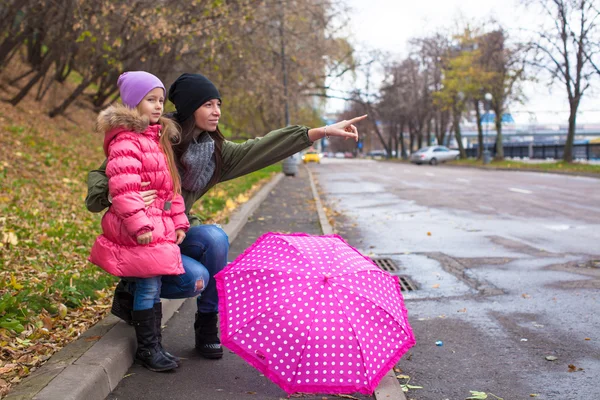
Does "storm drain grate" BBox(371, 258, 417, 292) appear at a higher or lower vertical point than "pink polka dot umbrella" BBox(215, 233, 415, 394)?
lower

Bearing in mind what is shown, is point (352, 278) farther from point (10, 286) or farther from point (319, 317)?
point (10, 286)

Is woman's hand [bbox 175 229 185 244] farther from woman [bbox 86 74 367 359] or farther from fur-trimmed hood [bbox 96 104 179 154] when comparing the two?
fur-trimmed hood [bbox 96 104 179 154]

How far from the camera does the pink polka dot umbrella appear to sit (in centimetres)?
306

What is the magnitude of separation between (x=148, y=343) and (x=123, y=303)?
0.30 meters

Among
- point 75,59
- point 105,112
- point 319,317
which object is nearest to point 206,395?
point 319,317

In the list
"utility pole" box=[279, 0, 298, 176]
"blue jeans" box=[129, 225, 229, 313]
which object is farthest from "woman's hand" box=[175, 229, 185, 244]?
"utility pole" box=[279, 0, 298, 176]

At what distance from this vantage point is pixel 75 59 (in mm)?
22109

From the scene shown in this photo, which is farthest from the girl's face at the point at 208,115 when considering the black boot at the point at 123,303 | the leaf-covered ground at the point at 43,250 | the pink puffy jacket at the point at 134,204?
the leaf-covered ground at the point at 43,250

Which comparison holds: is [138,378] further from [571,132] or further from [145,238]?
[571,132]

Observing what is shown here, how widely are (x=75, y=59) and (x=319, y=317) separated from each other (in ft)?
69.4

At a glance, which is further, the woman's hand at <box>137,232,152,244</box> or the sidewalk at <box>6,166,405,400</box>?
the woman's hand at <box>137,232,152,244</box>

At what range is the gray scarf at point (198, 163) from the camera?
4.03m

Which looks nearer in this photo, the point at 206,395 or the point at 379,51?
the point at 206,395

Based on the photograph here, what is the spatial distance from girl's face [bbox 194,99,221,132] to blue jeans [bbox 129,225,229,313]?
62cm
